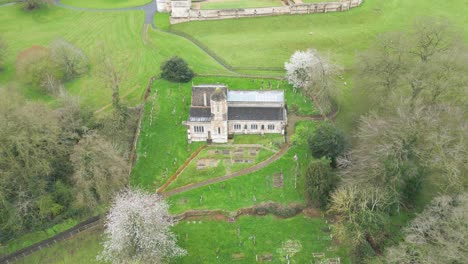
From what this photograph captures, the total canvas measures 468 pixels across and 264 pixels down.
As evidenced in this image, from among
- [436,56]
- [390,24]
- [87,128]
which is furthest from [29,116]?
[390,24]

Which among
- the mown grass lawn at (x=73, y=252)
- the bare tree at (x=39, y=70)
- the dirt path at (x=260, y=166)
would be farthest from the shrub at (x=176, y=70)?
the mown grass lawn at (x=73, y=252)

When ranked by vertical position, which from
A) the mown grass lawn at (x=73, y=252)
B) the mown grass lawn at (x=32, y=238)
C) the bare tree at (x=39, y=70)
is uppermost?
the bare tree at (x=39, y=70)

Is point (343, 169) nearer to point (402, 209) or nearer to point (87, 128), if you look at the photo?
point (402, 209)

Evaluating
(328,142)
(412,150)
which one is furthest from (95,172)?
(412,150)

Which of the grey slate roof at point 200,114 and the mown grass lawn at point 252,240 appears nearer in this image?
the mown grass lawn at point 252,240

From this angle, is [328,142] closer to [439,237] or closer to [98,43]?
[439,237]

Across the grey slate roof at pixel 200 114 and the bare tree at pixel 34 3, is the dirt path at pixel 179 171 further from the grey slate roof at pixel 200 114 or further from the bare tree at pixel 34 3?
the bare tree at pixel 34 3
